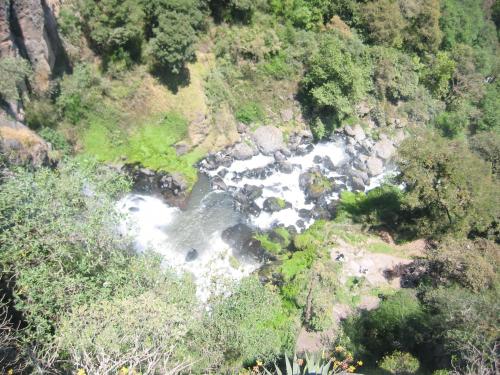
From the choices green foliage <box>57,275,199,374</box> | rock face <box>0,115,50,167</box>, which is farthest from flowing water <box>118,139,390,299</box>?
green foliage <box>57,275,199,374</box>

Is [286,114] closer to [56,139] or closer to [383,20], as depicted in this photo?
[383,20]

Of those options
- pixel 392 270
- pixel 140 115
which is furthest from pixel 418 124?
pixel 140 115

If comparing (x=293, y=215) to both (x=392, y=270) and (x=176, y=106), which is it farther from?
(x=176, y=106)

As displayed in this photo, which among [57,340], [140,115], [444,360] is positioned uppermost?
[57,340]

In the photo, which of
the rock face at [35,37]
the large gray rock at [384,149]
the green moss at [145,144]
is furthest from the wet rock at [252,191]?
the rock face at [35,37]

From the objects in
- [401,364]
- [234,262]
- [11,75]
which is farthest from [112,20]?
[401,364]

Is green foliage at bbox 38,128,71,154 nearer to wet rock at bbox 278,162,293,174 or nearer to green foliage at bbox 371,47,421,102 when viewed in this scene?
wet rock at bbox 278,162,293,174
